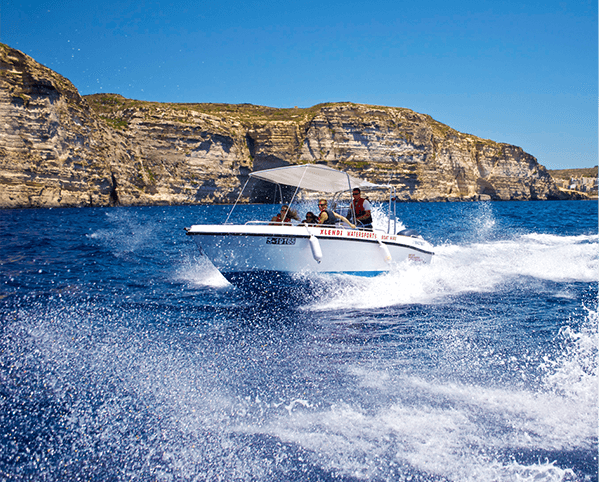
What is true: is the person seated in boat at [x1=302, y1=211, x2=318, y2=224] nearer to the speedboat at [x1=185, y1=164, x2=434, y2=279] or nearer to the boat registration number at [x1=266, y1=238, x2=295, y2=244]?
the speedboat at [x1=185, y1=164, x2=434, y2=279]

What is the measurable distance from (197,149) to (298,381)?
75420mm

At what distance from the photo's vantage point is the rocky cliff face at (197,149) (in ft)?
164

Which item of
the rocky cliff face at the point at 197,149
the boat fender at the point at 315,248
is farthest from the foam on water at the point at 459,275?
the rocky cliff face at the point at 197,149

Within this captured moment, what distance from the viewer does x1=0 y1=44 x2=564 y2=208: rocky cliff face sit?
49969mm

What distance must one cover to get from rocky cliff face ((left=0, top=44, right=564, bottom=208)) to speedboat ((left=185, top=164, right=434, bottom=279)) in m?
51.6

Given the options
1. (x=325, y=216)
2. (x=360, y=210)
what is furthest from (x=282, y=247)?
(x=360, y=210)

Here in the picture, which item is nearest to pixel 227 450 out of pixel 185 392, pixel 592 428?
pixel 185 392

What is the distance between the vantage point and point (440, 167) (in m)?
93.8

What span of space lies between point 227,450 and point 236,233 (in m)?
5.85

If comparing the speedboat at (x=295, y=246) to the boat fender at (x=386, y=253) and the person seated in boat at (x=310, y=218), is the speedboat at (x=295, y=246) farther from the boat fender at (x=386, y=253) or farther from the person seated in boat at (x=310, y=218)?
the person seated in boat at (x=310, y=218)

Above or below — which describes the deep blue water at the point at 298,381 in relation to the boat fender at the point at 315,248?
below

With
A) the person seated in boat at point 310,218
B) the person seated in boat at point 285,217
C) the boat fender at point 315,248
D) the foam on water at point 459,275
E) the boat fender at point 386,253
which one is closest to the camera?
the boat fender at point 315,248

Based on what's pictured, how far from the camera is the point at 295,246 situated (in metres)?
9.34

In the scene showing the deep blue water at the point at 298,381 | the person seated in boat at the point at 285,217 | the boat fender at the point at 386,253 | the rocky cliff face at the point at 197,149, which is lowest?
the deep blue water at the point at 298,381
